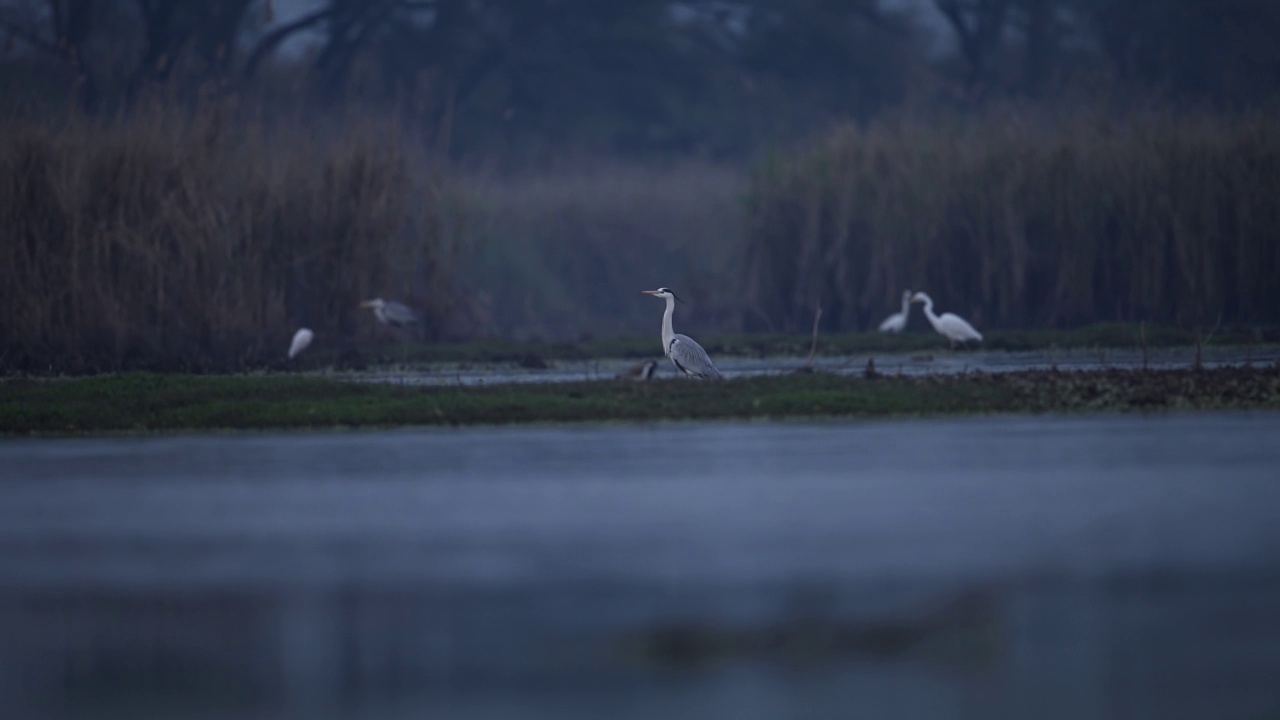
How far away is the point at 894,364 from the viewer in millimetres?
21547

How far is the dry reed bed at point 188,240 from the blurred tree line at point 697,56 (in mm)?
23790

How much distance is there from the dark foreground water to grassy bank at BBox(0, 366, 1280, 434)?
1793mm

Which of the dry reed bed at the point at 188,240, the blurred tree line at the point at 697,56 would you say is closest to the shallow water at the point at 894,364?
the dry reed bed at the point at 188,240

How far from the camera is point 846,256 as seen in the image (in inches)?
1024

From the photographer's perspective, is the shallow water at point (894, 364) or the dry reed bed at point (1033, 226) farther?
the dry reed bed at point (1033, 226)

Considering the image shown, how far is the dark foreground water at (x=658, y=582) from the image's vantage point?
6832 millimetres

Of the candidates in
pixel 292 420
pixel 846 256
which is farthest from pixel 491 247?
pixel 292 420

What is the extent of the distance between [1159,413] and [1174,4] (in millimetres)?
37547

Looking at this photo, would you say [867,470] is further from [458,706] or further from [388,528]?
[458,706]

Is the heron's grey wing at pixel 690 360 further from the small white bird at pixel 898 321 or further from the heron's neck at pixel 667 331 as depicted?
the small white bird at pixel 898 321

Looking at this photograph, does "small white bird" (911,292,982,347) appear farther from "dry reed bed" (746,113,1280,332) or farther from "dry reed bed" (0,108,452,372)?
"dry reed bed" (0,108,452,372)

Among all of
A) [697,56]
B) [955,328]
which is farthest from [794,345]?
[697,56]

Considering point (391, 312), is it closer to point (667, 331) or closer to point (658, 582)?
point (667, 331)

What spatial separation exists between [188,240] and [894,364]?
815cm
